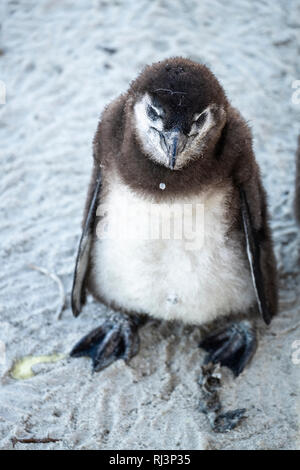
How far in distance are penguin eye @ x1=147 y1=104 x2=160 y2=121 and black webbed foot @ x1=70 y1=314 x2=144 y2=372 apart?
1.06 meters

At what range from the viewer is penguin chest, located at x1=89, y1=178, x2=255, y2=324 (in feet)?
7.93

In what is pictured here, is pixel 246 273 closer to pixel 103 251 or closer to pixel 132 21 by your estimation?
pixel 103 251

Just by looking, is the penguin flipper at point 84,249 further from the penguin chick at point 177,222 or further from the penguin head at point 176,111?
the penguin head at point 176,111

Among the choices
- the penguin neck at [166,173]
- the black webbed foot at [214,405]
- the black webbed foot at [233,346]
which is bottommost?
the black webbed foot at [233,346]

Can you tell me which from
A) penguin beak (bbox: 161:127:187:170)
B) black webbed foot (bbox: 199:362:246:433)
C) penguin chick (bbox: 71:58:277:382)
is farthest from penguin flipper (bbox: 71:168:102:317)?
black webbed foot (bbox: 199:362:246:433)

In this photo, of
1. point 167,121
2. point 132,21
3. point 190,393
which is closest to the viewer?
point 167,121

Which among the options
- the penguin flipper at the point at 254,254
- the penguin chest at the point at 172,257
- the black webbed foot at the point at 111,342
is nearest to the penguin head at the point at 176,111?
the penguin chest at the point at 172,257

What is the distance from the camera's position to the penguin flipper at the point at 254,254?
2.52 m

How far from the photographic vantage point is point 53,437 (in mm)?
2305

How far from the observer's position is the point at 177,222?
7.91 ft

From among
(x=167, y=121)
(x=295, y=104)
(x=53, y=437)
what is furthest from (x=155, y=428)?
(x=295, y=104)
